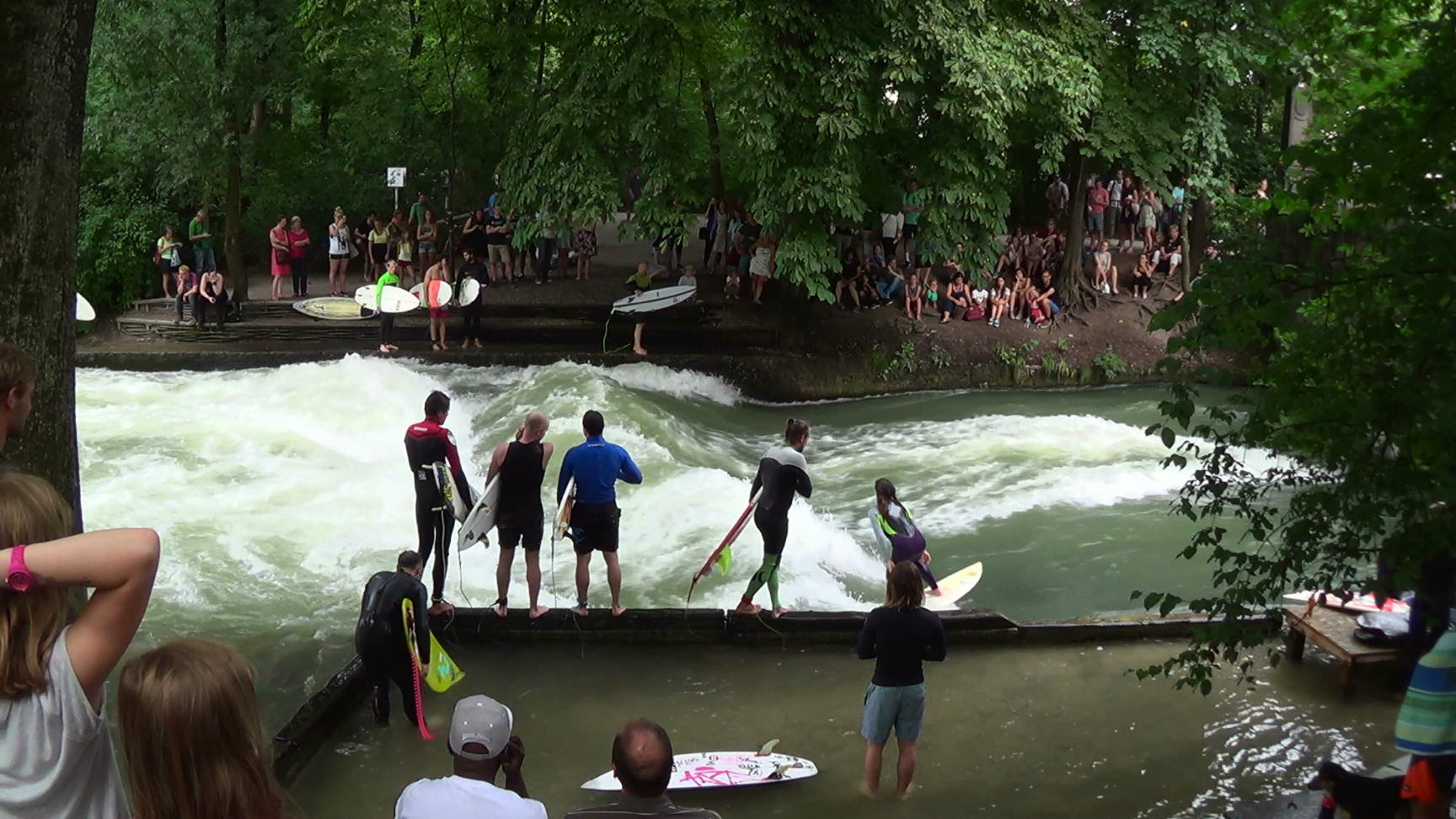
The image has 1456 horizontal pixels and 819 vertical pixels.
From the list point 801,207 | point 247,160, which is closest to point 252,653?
point 801,207

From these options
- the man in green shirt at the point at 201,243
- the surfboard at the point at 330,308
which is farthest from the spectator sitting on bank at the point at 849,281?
the man in green shirt at the point at 201,243

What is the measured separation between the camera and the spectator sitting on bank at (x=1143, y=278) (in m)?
25.6

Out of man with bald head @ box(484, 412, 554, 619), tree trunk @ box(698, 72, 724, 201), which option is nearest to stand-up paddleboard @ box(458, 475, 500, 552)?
man with bald head @ box(484, 412, 554, 619)

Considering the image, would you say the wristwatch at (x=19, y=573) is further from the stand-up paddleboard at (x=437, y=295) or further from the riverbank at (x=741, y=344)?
the stand-up paddleboard at (x=437, y=295)

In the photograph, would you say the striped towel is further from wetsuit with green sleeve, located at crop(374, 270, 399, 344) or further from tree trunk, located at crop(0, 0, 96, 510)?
wetsuit with green sleeve, located at crop(374, 270, 399, 344)

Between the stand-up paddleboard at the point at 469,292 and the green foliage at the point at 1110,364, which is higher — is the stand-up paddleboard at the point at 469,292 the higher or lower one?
the higher one

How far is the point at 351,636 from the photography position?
11.3m

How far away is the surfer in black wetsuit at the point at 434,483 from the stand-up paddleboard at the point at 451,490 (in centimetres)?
1

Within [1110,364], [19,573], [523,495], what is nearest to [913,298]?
[1110,364]

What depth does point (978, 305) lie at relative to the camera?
24188 mm

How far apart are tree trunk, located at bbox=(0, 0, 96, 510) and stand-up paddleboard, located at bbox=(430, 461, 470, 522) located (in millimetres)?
3060

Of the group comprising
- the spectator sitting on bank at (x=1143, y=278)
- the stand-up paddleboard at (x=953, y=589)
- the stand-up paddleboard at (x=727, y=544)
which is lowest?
the stand-up paddleboard at (x=953, y=589)

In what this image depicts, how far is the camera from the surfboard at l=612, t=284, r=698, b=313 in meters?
21.9

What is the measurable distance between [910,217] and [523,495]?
15780mm
